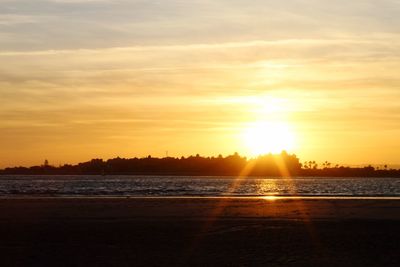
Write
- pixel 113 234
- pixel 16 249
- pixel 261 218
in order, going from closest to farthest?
pixel 16 249 < pixel 113 234 < pixel 261 218

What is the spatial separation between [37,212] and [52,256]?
16.7m

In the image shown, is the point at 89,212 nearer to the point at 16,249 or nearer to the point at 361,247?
the point at 16,249

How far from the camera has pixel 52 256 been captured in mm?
19359

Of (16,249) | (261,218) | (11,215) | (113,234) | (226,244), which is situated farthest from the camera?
(11,215)

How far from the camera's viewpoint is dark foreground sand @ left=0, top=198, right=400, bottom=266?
18781mm

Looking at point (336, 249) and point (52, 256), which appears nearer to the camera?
point (52, 256)

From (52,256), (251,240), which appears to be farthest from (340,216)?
(52,256)

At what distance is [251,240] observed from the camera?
Answer: 22.6 m

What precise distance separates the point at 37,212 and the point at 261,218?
12.0 metres

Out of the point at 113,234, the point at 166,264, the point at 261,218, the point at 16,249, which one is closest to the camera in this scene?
the point at 166,264

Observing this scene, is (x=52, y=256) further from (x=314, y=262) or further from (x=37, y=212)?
(x=37, y=212)

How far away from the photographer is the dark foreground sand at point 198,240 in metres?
18.8

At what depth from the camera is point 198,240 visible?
22.8 m

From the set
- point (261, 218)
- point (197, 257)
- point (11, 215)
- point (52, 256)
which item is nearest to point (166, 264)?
point (197, 257)
